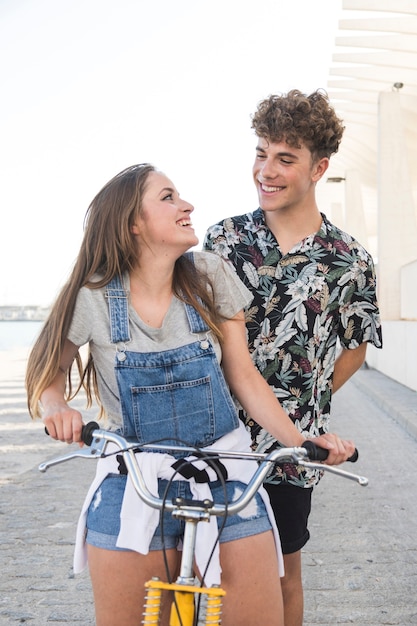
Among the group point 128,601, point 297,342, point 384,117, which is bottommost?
point 128,601

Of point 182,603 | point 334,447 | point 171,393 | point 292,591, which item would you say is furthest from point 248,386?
point 292,591

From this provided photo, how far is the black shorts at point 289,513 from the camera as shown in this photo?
3.49m

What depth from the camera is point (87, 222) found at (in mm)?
3061

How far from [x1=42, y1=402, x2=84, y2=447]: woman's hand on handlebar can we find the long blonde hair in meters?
0.21

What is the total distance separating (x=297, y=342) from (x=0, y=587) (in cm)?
279

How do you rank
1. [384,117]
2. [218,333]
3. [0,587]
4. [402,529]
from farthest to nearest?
[384,117] < [402,529] < [0,587] < [218,333]

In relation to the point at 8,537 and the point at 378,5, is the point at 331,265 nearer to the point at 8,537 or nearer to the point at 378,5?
the point at 8,537

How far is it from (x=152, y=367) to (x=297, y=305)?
1014 mm

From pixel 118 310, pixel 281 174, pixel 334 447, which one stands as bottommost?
pixel 334 447

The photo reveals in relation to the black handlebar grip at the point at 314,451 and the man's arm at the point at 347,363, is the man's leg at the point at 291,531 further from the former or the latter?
the black handlebar grip at the point at 314,451

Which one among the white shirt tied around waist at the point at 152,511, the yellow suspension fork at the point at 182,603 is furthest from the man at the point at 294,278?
the yellow suspension fork at the point at 182,603

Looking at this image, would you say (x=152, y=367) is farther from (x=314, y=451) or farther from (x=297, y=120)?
(x=297, y=120)

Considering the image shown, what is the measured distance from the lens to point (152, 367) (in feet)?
8.89

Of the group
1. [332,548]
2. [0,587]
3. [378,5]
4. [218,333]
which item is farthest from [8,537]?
[378,5]
